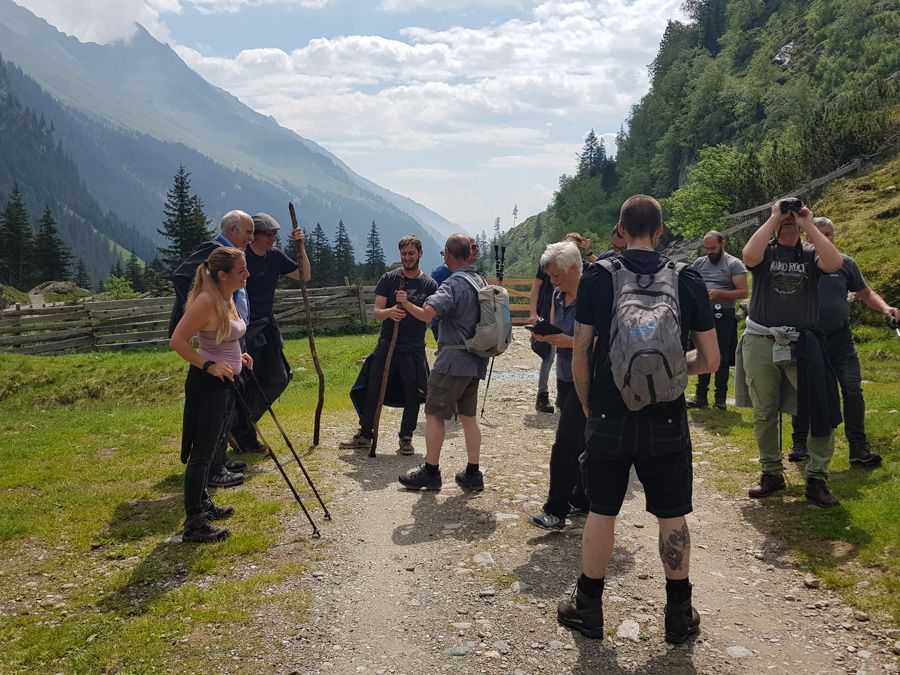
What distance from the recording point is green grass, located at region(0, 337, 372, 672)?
424 cm

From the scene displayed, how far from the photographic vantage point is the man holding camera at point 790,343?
20.2ft

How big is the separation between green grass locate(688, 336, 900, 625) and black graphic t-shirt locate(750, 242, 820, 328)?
1.69 meters

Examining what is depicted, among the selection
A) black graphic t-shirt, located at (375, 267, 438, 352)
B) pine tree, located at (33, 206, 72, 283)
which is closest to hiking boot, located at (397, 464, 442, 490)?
black graphic t-shirt, located at (375, 267, 438, 352)

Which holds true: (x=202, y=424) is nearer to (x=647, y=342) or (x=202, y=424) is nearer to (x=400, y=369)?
(x=400, y=369)

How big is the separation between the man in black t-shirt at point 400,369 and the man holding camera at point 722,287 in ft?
12.5

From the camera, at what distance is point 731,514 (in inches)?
253

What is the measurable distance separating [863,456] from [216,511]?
6.59 m

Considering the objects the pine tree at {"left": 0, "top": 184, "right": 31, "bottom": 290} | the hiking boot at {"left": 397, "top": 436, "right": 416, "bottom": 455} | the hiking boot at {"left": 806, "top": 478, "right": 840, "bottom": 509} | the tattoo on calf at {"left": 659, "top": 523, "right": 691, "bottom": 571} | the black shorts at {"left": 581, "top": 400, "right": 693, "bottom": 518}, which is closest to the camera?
the black shorts at {"left": 581, "top": 400, "right": 693, "bottom": 518}

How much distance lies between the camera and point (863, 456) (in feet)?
22.9

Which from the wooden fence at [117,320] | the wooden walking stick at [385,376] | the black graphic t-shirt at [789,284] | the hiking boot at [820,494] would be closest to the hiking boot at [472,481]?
the wooden walking stick at [385,376]

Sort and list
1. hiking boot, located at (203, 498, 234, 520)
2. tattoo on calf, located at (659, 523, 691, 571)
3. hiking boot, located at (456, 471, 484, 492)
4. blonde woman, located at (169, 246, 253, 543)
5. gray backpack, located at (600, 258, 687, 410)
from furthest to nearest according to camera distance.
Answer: hiking boot, located at (456, 471, 484, 492) < hiking boot, located at (203, 498, 234, 520) < blonde woman, located at (169, 246, 253, 543) < tattoo on calf, located at (659, 523, 691, 571) < gray backpack, located at (600, 258, 687, 410)

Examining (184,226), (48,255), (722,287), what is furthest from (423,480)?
(48,255)

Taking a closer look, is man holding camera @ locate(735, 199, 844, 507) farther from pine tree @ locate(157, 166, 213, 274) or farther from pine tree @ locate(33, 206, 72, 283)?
pine tree @ locate(33, 206, 72, 283)

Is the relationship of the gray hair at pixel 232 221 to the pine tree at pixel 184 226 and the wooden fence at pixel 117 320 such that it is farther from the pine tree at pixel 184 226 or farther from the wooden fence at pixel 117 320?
the pine tree at pixel 184 226
